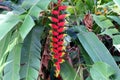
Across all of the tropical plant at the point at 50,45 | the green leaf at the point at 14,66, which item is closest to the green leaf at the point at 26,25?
the tropical plant at the point at 50,45

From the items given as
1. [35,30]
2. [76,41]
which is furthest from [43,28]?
[76,41]

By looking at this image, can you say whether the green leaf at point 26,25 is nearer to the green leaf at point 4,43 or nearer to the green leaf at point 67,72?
the green leaf at point 4,43

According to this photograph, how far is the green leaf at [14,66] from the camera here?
894 millimetres

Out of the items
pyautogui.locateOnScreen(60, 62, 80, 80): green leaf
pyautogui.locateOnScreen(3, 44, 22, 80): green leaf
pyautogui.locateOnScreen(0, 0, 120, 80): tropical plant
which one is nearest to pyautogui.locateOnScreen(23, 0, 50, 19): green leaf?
pyautogui.locateOnScreen(0, 0, 120, 80): tropical plant

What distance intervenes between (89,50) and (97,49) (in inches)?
1.3

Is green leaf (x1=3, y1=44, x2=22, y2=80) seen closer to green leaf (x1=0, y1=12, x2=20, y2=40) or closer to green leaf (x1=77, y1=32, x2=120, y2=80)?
green leaf (x1=0, y1=12, x2=20, y2=40)

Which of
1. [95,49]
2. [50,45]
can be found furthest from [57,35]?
[95,49]

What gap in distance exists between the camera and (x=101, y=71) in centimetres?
88

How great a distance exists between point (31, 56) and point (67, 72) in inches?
5.8

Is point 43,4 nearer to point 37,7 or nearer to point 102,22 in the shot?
point 37,7

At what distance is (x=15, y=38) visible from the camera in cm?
90

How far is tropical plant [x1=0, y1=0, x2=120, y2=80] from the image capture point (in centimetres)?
88

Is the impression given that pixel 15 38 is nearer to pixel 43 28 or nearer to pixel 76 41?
pixel 43 28

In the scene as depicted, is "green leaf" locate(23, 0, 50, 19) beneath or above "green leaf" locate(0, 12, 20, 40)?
above
